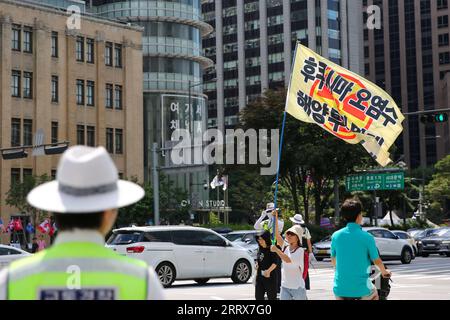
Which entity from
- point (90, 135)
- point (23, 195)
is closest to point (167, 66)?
point (90, 135)

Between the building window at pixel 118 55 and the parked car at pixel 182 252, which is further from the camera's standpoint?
the building window at pixel 118 55

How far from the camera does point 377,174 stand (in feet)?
157

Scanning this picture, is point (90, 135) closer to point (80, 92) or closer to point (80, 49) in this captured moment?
point (80, 92)

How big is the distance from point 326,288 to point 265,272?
8968mm

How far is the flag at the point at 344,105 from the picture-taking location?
17.2 metres

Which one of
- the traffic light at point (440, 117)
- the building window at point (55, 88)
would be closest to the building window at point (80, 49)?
the building window at point (55, 88)

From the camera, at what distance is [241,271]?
23.5 meters

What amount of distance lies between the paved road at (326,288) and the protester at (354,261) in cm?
967

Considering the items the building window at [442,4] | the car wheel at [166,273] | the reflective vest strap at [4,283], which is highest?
the building window at [442,4]

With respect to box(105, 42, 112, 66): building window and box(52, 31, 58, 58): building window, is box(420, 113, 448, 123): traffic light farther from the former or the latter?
box(105, 42, 112, 66): building window

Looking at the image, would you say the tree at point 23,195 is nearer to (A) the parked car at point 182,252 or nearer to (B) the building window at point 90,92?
(B) the building window at point 90,92

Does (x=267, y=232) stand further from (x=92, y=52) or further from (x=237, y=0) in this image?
(x=237, y=0)

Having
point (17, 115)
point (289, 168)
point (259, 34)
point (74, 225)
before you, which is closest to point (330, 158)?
point (289, 168)

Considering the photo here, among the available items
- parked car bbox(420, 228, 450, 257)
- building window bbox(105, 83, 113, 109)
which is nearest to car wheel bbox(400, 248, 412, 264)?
parked car bbox(420, 228, 450, 257)
